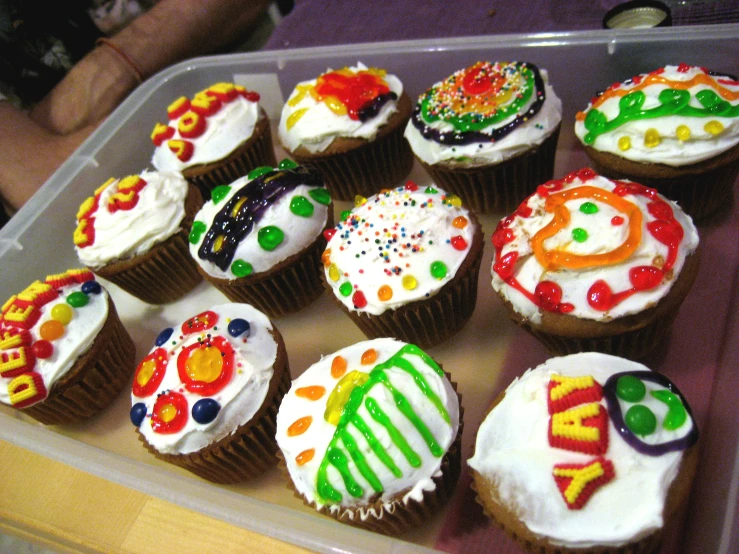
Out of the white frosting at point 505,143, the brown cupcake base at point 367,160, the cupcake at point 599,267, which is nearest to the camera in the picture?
the cupcake at point 599,267

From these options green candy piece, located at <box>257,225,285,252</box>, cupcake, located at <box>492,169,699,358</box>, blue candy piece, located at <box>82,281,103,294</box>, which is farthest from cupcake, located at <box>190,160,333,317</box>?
cupcake, located at <box>492,169,699,358</box>

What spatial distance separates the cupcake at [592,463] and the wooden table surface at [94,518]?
0.78 metres

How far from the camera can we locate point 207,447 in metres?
2.00

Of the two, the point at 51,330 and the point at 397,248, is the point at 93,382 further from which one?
the point at 397,248

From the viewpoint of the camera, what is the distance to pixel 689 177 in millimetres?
2184

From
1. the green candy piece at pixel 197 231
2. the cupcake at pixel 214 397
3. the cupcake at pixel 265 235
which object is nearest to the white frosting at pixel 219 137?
the cupcake at pixel 265 235

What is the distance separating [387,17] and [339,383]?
303cm

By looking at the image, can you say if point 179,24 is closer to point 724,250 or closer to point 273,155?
point 273,155

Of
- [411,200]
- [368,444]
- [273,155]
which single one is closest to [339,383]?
[368,444]

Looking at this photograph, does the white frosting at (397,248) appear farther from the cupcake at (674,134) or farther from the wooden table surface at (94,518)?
the wooden table surface at (94,518)

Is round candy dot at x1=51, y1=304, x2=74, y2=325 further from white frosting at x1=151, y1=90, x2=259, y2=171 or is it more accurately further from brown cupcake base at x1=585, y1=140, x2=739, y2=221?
brown cupcake base at x1=585, y1=140, x2=739, y2=221

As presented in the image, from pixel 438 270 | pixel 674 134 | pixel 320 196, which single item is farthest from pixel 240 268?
pixel 674 134

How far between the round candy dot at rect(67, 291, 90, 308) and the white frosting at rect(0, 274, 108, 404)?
0.02 metres

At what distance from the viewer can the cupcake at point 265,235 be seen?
2.42 metres
